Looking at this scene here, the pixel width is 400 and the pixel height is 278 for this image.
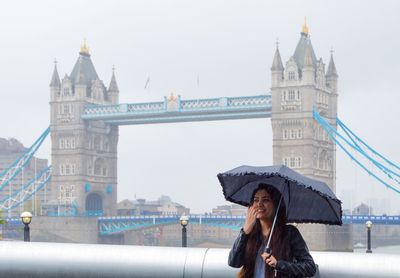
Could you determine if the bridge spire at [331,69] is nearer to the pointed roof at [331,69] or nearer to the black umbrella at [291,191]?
the pointed roof at [331,69]

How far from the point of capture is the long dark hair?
313 centimetres

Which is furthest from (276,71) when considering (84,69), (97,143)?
(84,69)

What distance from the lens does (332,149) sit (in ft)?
198

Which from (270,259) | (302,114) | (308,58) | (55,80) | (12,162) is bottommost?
(270,259)

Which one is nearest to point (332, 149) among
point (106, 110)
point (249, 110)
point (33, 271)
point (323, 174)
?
point (323, 174)

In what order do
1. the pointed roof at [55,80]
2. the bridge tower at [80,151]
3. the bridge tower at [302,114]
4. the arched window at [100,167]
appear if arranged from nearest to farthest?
the bridge tower at [302,114] → the bridge tower at [80,151] → the pointed roof at [55,80] → the arched window at [100,167]

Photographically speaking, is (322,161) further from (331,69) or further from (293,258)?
(293,258)

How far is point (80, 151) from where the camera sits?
2539 inches

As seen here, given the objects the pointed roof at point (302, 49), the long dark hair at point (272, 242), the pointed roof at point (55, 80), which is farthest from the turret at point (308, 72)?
the long dark hair at point (272, 242)

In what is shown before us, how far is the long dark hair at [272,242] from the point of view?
313 centimetres

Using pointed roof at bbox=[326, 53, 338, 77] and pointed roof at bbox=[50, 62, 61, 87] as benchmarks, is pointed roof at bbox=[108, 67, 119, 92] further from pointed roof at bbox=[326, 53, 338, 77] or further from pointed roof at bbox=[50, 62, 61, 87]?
pointed roof at bbox=[326, 53, 338, 77]

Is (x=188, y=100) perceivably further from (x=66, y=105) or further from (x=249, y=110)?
(x=66, y=105)

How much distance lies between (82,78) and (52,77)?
2.72 m

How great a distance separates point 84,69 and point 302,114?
69.3ft
